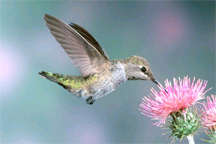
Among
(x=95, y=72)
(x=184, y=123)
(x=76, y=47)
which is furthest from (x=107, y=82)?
(x=184, y=123)

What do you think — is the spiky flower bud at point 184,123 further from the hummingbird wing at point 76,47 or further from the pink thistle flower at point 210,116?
the hummingbird wing at point 76,47

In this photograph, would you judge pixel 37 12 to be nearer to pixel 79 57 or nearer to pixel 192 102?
pixel 79 57

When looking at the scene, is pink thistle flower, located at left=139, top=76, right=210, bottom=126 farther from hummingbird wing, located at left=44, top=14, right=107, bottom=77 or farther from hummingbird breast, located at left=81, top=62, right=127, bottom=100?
hummingbird wing, located at left=44, top=14, right=107, bottom=77

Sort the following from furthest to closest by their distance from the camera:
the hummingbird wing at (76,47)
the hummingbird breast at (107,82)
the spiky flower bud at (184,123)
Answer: the hummingbird breast at (107,82) < the spiky flower bud at (184,123) < the hummingbird wing at (76,47)

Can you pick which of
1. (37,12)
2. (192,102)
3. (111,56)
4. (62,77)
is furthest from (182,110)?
(37,12)

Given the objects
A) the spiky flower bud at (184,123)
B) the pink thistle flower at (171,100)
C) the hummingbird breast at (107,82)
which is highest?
the hummingbird breast at (107,82)

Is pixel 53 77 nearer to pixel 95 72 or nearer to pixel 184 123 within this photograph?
pixel 95 72

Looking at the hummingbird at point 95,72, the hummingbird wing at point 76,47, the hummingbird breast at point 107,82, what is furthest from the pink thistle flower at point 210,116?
the hummingbird wing at point 76,47
